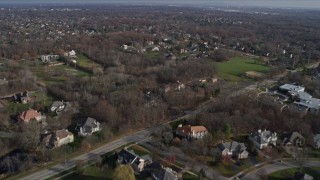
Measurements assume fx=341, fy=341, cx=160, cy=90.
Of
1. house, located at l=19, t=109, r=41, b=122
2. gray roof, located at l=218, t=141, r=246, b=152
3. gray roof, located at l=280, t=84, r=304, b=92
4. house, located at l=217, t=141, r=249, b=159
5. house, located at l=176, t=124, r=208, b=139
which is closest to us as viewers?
house, located at l=217, t=141, r=249, b=159

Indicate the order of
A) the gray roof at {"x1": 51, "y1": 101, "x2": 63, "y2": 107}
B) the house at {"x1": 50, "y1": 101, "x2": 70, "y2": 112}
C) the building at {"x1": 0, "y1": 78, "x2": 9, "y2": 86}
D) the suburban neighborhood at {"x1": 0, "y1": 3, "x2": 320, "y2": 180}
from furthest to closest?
the building at {"x1": 0, "y1": 78, "x2": 9, "y2": 86} → the gray roof at {"x1": 51, "y1": 101, "x2": 63, "y2": 107} → the house at {"x1": 50, "y1": 101, "x2": 70, "y2": 112} → the suburban neighborhood at {"x1": 0, "y1": 3, "x2": 320, "y2": 180}

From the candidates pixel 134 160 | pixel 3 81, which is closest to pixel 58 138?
pixel 134 160

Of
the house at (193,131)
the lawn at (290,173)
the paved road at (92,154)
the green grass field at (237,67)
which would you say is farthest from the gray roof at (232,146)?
the green grass field at (237,67)

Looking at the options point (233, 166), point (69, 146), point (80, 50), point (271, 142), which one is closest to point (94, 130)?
point (69, 146)

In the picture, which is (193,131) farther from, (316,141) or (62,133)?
(62,133)

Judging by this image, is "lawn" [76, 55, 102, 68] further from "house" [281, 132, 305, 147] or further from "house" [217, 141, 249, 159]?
"house" [281, 132, 305, 147]

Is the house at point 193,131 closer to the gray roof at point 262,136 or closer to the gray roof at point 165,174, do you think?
the gray roof at point 262,136

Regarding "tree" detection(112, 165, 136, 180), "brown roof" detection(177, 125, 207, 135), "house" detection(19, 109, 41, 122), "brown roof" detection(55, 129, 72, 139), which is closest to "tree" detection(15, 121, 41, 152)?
"brown roof" detection(55, 129, 72, 139)

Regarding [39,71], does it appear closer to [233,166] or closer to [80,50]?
[80,50]
